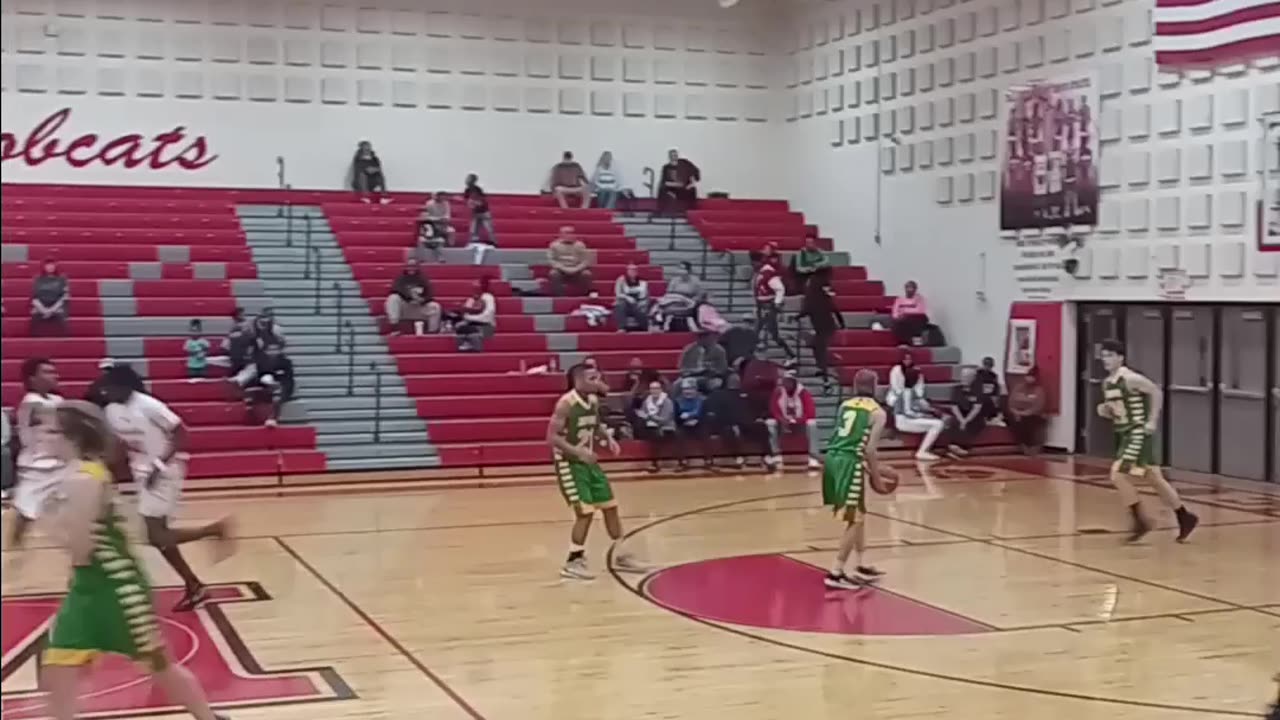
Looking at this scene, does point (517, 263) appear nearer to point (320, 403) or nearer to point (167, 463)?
point (320, 403)

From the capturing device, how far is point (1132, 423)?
12383mm

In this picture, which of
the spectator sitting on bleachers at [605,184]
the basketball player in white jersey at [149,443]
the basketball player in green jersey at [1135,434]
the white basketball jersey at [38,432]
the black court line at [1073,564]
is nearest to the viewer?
the white basketball jersey at [38,432]

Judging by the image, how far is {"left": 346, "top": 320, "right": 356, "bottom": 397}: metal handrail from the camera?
18906mm

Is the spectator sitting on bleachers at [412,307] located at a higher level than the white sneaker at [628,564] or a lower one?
higher

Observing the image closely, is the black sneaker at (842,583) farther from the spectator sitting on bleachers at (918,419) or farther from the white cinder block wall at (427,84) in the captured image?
the white cinder block wall at (427,84)

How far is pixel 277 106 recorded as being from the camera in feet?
79.9

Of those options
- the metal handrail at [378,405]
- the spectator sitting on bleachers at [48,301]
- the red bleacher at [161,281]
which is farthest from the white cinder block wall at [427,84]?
the metal handrail at [378,405]

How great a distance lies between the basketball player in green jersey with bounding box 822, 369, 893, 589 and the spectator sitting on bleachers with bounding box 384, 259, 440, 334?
35.2ft

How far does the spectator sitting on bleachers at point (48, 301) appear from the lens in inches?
682

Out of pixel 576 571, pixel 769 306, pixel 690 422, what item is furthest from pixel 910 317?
pixel 576 571

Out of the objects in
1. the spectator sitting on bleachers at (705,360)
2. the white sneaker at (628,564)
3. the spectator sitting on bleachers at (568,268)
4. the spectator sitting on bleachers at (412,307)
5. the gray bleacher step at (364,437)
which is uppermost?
the spectator sitting on bleachers at (568,268)

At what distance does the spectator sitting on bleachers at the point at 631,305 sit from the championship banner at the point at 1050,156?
4949mm

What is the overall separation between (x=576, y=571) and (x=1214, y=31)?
10562mm

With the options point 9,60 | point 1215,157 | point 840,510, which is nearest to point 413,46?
point 1215,157
